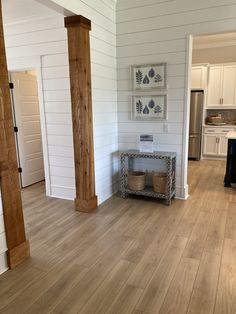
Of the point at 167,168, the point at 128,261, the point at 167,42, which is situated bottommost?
the point at 128,261

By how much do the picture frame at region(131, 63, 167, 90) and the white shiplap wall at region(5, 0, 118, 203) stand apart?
37cm

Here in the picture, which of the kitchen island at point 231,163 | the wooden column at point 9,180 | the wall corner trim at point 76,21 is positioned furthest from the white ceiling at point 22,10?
the kitchen island at point 231,163

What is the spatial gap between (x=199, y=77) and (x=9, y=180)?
572cm

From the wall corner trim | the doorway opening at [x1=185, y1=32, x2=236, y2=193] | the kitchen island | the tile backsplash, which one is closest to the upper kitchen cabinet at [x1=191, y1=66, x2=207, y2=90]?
the doorway opening at [x1=185, y1=32, x2=236, y2=193]

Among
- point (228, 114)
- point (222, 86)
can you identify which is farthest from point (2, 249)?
point (228, 114)

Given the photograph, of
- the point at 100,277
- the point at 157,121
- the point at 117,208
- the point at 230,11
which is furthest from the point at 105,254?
the point at 230,11

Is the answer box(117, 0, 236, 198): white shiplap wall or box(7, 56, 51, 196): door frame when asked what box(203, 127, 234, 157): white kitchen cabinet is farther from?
box(7, 56, 51, 196): door frame

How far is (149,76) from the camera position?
385cm

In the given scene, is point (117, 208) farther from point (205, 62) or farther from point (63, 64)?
point (205, 62)

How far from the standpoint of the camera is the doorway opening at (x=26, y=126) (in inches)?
175

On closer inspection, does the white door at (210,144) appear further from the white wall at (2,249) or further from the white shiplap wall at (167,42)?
the white wall at (2,249)

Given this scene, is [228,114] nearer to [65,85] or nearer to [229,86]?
[229,86]

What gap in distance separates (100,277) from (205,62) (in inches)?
242

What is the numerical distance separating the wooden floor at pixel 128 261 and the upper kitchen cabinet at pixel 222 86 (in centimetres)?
350
